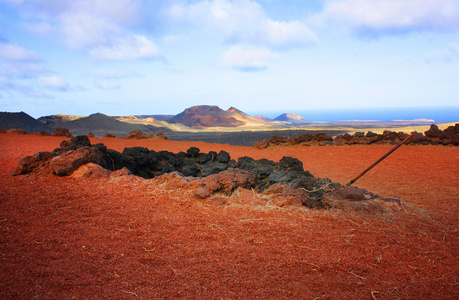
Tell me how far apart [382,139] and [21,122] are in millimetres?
33530

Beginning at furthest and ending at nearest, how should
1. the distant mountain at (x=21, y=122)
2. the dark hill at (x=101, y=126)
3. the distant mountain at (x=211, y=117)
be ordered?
the distant mountain at (x=211, y=117)
the dark hill at (x=101, y=126)
the distant mountain at (x=21, y=122)

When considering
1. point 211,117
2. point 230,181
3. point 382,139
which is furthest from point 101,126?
point 230,181

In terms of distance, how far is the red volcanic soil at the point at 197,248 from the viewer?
109 inches

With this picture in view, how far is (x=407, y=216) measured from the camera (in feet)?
16.0

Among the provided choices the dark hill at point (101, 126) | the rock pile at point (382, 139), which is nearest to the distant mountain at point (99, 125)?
the dark hill at point (101, 126)

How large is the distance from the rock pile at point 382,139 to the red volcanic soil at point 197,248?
1134cm

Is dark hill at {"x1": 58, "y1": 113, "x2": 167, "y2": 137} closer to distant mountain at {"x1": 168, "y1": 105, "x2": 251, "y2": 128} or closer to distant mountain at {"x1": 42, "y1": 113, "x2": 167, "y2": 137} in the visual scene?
distant mountain at {"x1": 42, "y1": 113, "x2": 167, "y2": 137}

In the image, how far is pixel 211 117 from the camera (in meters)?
57.4

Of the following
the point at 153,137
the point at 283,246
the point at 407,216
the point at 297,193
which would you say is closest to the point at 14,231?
the point at 283,246

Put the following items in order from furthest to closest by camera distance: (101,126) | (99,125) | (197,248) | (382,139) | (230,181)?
(99,125)
(101,126)
(382,139)
(230,181)
(197,248)

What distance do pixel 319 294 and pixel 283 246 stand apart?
0.90 meters

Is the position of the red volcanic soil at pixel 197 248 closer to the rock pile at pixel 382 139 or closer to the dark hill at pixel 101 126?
the rock pile at pixel 382 139

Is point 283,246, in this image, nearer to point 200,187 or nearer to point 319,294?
point 319,294

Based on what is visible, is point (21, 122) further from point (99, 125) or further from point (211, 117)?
point (211, 117)
